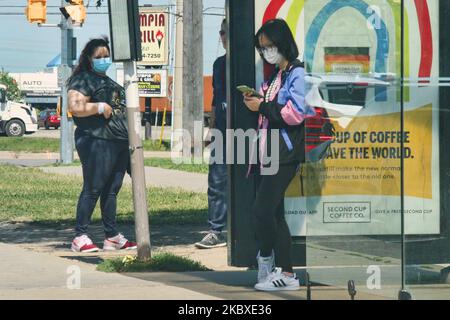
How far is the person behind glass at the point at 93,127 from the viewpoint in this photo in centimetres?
1098

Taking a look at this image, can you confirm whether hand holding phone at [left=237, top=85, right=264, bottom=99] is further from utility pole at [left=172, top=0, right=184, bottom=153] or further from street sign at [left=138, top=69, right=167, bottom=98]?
street sign at [left=138, top=69, right=167, bottom=98]

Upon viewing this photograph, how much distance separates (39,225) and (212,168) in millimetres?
3308

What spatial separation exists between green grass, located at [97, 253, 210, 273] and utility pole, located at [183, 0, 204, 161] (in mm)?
17555

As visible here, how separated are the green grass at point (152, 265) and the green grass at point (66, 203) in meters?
3.95

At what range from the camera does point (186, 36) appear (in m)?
27.2

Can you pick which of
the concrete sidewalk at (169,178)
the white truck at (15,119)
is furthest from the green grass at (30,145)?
the concrete sidewalk at (169,178)

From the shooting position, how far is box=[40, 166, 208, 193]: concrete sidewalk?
63.5 ft

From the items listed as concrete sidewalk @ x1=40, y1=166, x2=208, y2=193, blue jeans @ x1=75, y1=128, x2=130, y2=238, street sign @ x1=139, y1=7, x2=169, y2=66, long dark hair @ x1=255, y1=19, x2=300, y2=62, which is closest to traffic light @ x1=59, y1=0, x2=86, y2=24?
concrete sidewalk @ x1=40, y1=166, x2=208, y2=193

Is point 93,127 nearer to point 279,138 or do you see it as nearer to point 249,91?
point 249,91

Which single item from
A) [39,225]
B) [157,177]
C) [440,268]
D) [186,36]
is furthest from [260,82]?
[186,36]

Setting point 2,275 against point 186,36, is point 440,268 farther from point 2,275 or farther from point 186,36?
point 186,36

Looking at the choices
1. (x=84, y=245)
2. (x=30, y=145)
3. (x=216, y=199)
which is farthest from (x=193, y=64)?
(x=84, y=245)

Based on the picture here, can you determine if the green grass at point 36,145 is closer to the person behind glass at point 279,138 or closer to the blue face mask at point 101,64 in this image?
the blue face mask at point 101,64

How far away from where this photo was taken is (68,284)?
28.3ft
